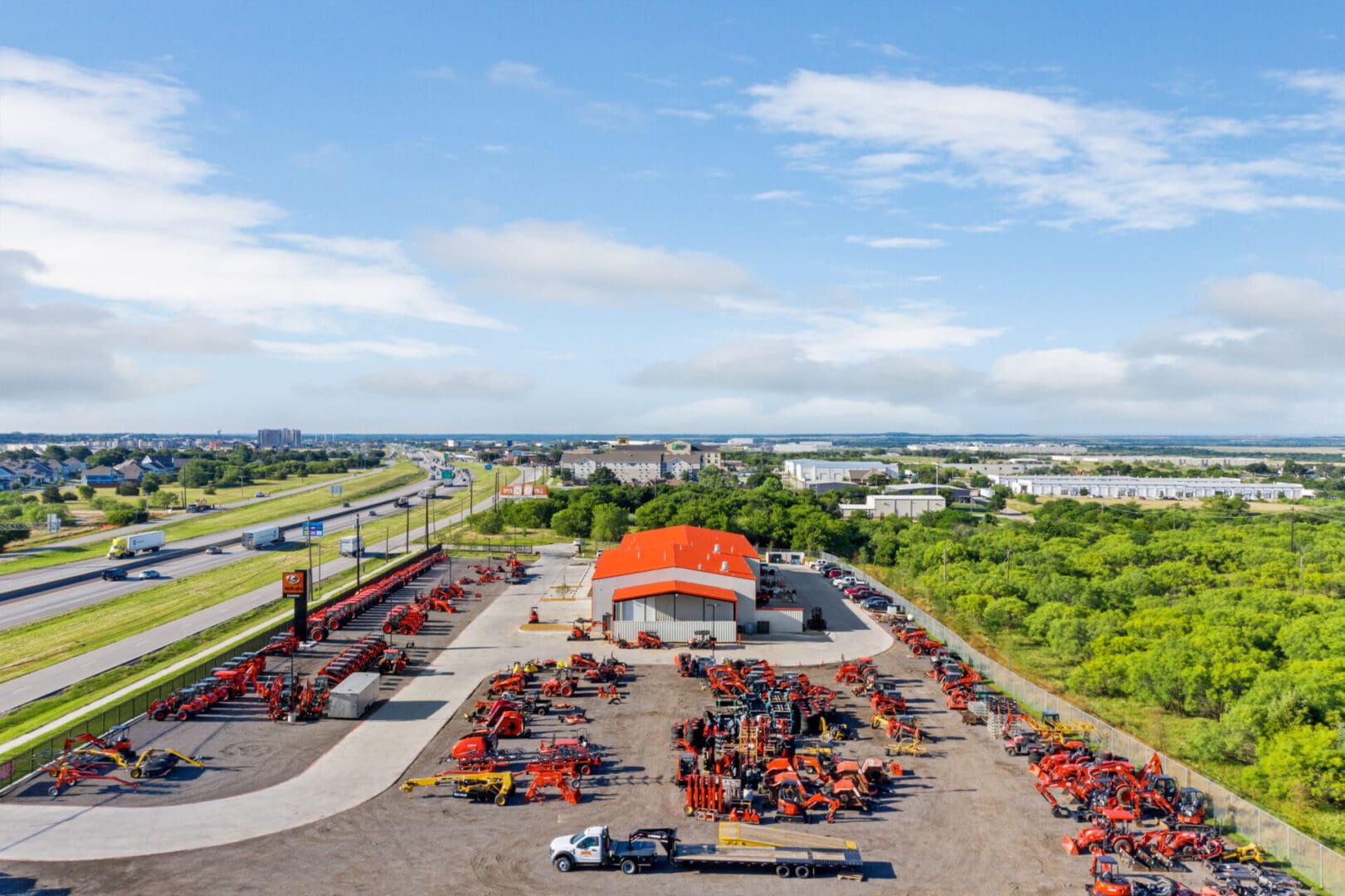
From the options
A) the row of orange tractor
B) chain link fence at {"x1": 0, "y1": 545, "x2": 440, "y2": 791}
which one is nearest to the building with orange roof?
the row of orange tractor

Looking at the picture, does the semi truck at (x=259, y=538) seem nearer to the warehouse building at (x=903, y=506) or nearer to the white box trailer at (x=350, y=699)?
the white box trailer at (x=350, y=699)

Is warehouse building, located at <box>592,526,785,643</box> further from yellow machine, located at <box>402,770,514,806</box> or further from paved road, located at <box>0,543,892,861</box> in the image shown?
yellow machine, located at <box>402,770,514,806</box>

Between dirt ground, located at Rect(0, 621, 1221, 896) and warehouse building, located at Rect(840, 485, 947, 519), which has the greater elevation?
warehouse building, located at Rect(840, 485, 947, 519)

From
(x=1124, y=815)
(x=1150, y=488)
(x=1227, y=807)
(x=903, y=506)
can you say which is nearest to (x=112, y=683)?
(x=1124, y=815)

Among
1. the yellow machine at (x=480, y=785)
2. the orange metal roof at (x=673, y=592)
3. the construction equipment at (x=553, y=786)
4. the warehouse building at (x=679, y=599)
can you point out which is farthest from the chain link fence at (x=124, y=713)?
the orange metal roof at (x=673, y=592)

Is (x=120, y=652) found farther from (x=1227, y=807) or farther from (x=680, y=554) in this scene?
(x=1227, y=807)
